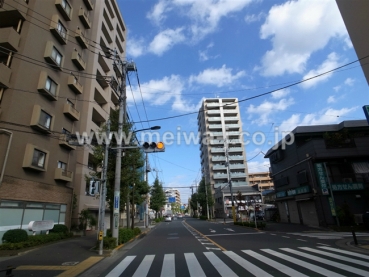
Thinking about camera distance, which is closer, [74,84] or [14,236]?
[14,236]

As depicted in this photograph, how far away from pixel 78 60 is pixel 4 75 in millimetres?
8747

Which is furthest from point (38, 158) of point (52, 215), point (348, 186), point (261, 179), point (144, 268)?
point (261, 179)

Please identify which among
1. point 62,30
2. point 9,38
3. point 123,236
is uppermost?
point 62,30

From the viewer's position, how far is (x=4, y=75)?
14.3 m

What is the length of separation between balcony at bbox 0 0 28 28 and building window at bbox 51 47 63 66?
2.96m

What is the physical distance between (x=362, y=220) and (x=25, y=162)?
2618 cm

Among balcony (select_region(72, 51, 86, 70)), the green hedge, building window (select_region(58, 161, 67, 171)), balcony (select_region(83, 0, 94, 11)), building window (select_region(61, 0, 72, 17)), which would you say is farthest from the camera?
balcony (select_region(83, 0, 94, 11))

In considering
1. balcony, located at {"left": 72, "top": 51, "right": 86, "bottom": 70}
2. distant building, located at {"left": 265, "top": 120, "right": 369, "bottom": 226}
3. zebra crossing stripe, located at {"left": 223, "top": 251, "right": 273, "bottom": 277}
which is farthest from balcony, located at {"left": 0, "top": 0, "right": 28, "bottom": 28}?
distant building, located at {"left": 265, "top": 120, "right": 369, "bottom": 226}

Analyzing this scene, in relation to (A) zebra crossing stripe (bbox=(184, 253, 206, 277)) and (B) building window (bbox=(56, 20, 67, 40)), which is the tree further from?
(A) zebra crossing stripe (bbox=(184, 253, 206, 277))

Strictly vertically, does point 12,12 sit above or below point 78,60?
below

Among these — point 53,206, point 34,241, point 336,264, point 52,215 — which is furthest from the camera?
point 53,206

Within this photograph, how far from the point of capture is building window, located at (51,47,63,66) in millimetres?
18700

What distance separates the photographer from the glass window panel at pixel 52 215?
16.6 meters

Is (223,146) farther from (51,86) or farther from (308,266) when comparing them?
(308,266)
